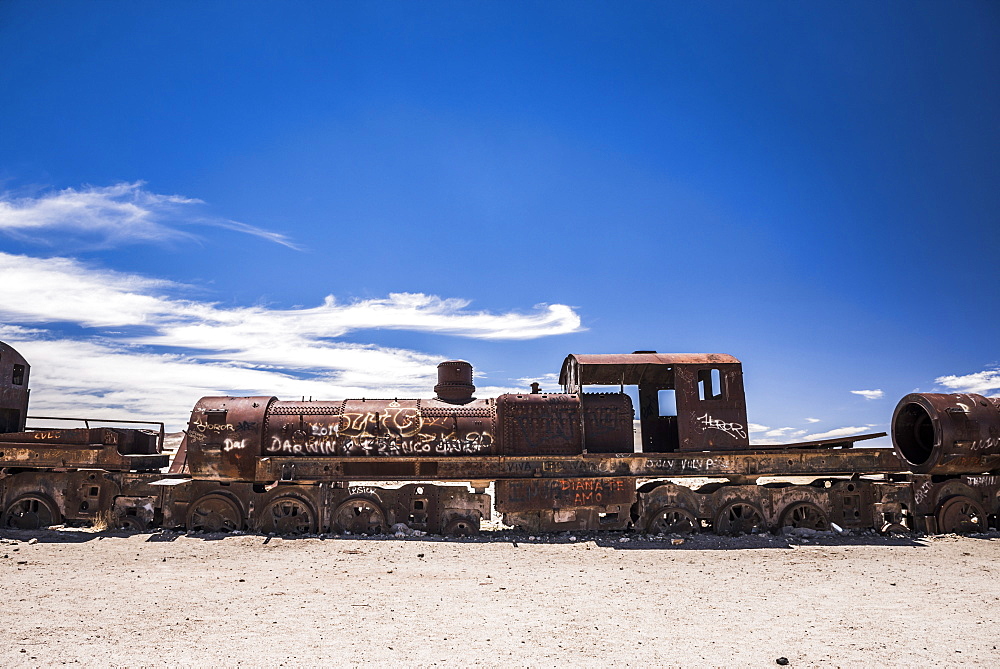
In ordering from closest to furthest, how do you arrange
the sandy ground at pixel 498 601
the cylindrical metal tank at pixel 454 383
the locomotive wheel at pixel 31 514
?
the sandy ground at pixel 498 601
the locomotive wheel at pixel 31 514
the cylindrical metal tank at pixel 454 383

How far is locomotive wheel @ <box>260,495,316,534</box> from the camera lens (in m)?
13.4

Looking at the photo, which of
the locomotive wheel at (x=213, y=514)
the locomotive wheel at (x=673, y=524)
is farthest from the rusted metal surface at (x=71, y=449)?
the locomotive wheel at (x=673, y=524)

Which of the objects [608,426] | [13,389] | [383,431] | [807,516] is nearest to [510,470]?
[608,426]

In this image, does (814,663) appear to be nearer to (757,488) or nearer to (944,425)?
(757,488)

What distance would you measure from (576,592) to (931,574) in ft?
21.7

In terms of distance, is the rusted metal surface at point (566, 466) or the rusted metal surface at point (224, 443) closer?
the rusted metal surface at point (566, 466)

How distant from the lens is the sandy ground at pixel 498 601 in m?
6.67

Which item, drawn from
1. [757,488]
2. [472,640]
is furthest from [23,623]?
[757,488]

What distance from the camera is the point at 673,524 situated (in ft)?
43.8

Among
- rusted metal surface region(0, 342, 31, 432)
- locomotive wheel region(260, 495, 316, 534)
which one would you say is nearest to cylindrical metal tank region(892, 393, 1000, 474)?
locomotive wheel region(260, 495, 316, 534)

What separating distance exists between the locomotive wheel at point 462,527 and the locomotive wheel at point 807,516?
6990mm

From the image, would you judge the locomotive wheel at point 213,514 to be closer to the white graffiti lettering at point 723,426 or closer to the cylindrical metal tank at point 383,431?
the cylindrical metal tank at point 383,431

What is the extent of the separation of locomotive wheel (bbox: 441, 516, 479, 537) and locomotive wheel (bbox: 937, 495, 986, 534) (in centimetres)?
1078

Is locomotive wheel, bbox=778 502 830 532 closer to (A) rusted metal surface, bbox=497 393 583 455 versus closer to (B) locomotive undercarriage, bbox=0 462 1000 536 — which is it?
(B) locomotive undercarriage, bbox=0 462 1000 536
